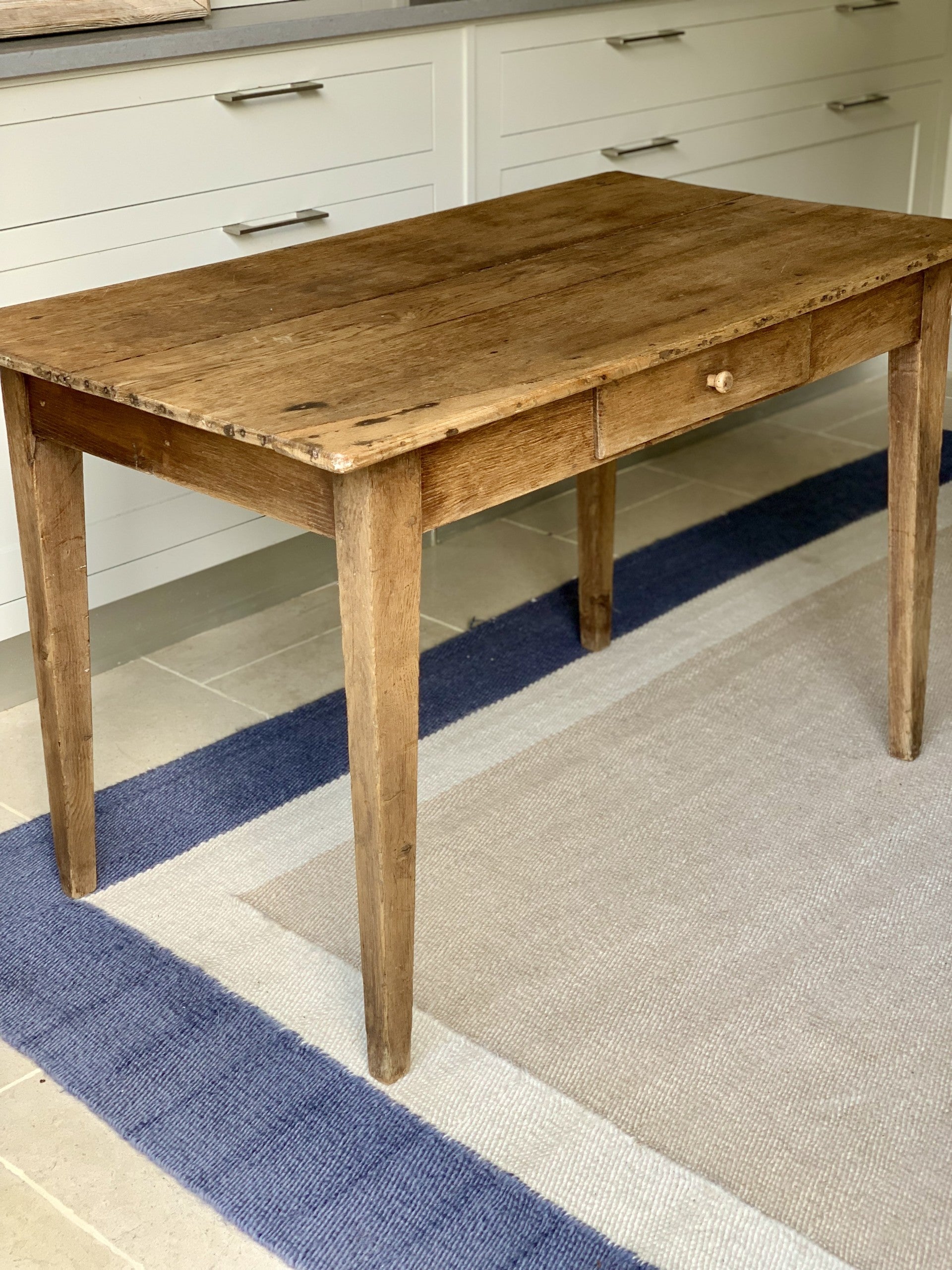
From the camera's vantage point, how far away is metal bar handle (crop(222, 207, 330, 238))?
2080 mm

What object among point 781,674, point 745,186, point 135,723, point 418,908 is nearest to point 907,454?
point 781,674

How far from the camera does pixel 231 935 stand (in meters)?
1.61

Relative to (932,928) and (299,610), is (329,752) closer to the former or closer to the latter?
(299,610)

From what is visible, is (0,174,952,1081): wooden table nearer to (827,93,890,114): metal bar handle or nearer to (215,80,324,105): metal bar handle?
(215,80,324,105): metal bar handle

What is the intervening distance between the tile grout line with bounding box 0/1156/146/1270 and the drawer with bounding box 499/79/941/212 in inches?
70.0

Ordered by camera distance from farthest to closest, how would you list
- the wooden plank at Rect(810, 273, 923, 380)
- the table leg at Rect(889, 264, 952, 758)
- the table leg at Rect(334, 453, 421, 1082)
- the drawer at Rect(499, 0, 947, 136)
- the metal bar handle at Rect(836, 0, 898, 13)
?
the metal bar handle at Rect(836, 0, 898, 13), the drawer at Rect(499, 0, 947, 136), the table leg at Rect(889, 264, 952, 758), the wooden plank at Rect(810, 273, 923, 380), the table leg at Rect(334, 453, 421, 1082)

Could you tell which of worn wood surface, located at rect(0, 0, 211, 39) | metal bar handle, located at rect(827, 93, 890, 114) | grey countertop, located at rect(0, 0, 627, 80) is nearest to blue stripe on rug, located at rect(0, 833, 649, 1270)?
grey countertop, located at rect(0, 0, 627, 80)

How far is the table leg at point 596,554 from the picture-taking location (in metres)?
2.07

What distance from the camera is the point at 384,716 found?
122cm

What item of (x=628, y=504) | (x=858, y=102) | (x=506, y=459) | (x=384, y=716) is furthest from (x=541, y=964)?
(x=858, y=102)

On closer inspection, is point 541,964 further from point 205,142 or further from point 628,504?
point 628,504

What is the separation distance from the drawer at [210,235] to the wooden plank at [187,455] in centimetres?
51

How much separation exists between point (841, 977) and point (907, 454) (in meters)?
0.64

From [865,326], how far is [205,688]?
1.12 m
